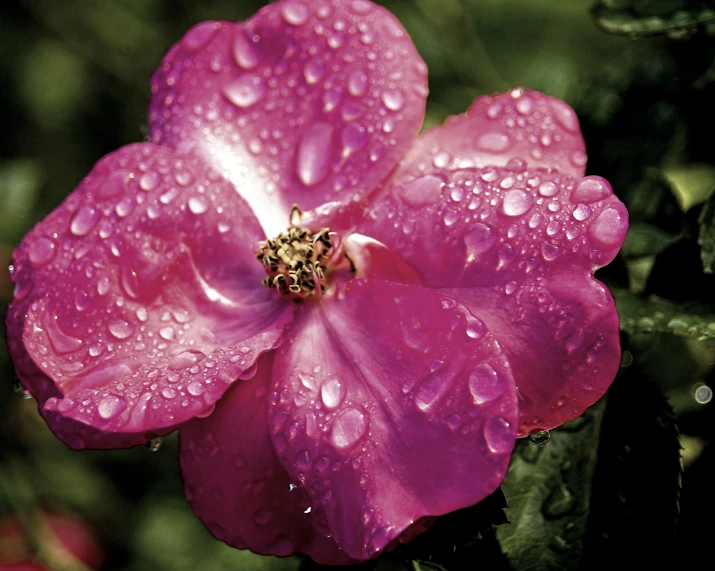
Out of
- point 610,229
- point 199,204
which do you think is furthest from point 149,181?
point 610,229

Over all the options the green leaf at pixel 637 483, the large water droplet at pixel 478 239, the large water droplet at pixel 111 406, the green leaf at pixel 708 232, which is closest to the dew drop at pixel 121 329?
the large water droplet at pixel 111 406

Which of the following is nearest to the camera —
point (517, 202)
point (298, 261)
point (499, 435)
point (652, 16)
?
point (499, 435)

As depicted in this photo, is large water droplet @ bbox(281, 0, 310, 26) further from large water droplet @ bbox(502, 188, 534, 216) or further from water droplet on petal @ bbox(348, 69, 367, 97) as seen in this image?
large water droplet @ bbox(502, 188, 534, 216)

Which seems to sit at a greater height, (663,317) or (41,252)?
(41,252)

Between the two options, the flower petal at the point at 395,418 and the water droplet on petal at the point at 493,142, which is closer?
the flower petal at the point at 395,418

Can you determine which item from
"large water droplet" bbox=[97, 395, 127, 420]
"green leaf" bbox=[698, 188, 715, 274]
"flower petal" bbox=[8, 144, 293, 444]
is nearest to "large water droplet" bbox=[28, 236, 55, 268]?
"flower petal" bbox=[8, 144, 293, 444]

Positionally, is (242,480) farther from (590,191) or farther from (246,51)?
(246,51)

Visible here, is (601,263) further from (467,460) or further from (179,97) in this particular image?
(179,97)

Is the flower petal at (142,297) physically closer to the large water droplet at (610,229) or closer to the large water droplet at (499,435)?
the large water droplet at (499,435)

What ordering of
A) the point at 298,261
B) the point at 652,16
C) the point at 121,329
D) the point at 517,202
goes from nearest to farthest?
the point at 517,202 → the point at 121,329 → the point at 298,261 → the point at 652,16
